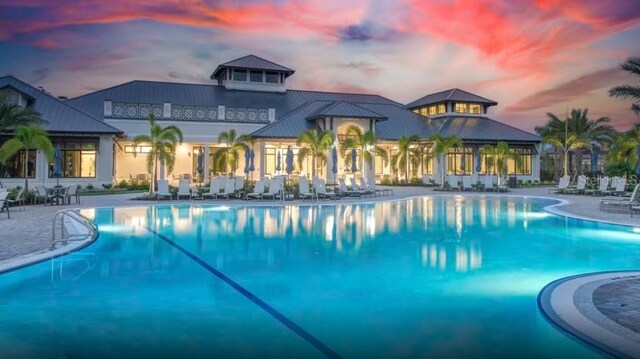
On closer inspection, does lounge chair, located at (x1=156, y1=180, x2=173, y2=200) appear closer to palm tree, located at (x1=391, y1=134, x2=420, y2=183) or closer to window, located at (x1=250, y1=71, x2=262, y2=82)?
palm tree, located at (x1=391, y1=134, x2=420, y2=183)

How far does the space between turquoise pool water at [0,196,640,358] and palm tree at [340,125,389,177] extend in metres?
18.6

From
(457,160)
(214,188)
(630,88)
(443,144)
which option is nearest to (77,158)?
(214,188)

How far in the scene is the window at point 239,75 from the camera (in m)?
38.9

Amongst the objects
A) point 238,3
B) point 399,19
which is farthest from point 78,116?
point 399,19

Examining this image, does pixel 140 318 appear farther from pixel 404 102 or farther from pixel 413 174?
pixel 404 102

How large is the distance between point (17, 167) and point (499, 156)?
30.4 meters

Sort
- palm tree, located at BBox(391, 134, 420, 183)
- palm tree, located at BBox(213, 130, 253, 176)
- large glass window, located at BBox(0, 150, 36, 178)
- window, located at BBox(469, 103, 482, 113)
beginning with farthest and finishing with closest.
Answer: window, located at BBox(469, 103, 482, 113) < palm tree, located at BBox(391, 134, 420, 183) < palm tree, located at BBox(213, 130, 253, 176) < large glass window, located at BBox(0, 150, 36, 178)

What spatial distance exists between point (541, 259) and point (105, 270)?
7617 millimetres

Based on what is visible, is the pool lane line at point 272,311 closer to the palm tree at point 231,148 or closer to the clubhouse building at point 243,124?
the clubhouse building at point 243,124

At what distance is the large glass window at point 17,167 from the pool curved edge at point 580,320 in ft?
97.7

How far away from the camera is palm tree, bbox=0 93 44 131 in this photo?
22.1 meters

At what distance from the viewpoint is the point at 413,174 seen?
38.1 m

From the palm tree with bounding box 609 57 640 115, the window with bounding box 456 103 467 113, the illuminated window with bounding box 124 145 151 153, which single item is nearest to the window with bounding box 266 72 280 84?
the illuminated window with bounding box 124 145 151 153

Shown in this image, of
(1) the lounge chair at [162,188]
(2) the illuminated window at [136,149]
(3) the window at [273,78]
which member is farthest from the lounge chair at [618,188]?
(2) the illuminated window at [136,149]
